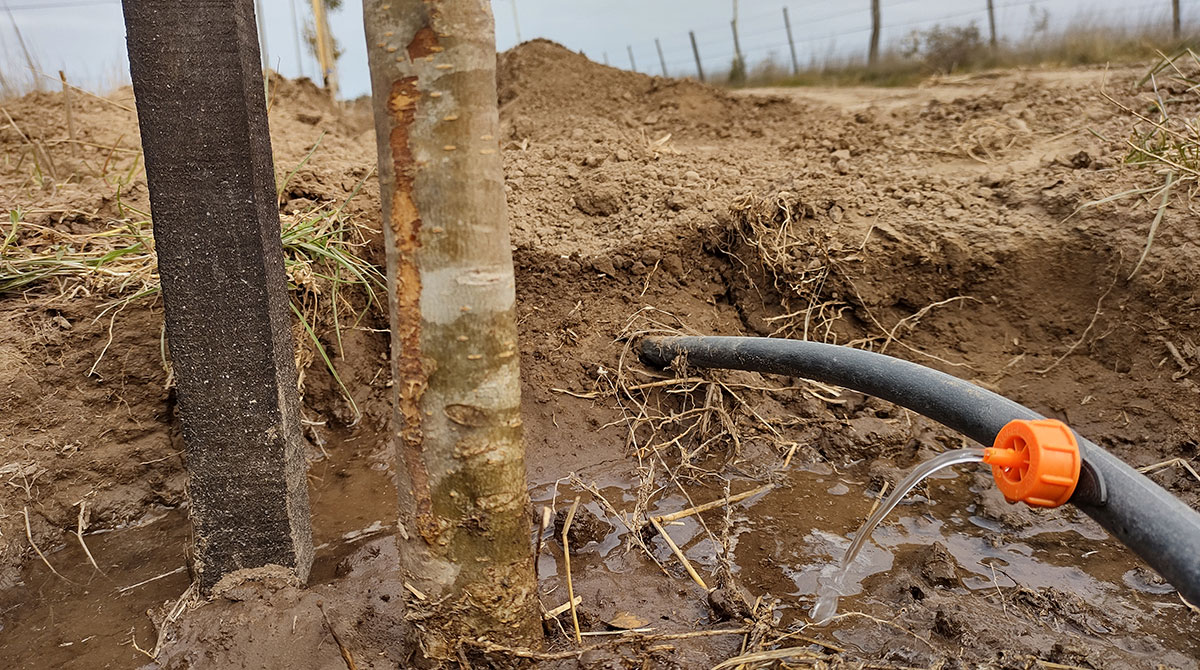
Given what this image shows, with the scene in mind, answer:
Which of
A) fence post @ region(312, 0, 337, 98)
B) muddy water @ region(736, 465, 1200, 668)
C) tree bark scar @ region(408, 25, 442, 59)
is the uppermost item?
fence post @ region(312, 0, 337, 98)

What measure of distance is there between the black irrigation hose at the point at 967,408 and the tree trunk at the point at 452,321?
3.20 ft

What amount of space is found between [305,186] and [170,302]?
1.41 m

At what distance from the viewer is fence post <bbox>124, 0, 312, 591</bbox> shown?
67.9 inches

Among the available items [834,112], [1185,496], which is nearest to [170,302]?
[1185,496]

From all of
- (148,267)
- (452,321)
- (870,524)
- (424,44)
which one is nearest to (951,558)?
(870,524)

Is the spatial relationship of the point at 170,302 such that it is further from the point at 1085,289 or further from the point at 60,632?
the point at 1085,289

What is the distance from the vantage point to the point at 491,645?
5.22 feet

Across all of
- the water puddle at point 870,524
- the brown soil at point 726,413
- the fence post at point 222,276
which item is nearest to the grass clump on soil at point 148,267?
the brown soil at point 726,413

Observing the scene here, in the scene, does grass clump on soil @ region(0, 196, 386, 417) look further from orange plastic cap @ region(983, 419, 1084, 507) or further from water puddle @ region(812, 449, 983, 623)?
orange plastic cap @ region(983, 419, 1084, 507)

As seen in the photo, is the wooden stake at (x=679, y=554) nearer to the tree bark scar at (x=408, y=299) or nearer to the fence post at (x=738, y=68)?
the tree bark scar at (x=408, y=299)

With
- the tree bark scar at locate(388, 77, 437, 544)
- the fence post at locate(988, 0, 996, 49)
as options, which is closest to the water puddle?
the tree bark scar at locate(388, 77, 437, 544)

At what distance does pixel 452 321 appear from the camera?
142cm

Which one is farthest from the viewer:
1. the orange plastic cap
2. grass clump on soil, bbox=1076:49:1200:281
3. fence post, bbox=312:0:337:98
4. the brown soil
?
fence post, bbox=312:0:337:98

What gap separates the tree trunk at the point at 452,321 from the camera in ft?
4.33
